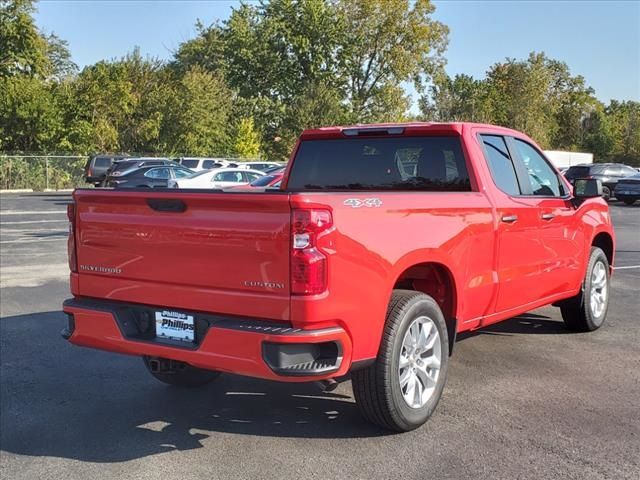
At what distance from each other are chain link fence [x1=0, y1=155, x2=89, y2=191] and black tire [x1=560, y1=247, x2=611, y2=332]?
3656cm

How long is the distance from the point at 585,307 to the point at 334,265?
388cm

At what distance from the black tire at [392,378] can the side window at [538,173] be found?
6.94ft

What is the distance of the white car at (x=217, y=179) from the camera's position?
2075cm

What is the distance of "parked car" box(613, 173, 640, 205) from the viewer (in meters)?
28.7

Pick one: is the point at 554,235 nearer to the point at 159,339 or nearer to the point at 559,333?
the point at 559,333

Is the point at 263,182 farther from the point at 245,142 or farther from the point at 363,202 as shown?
the point at 245,142

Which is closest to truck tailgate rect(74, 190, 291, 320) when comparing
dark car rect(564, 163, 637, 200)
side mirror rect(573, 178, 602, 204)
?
side mirror rect(573, 178, 602, 204)

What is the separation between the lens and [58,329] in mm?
7098

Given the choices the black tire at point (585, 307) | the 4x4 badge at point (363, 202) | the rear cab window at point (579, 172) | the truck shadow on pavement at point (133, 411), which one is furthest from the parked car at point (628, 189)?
the 4x4 badge at point (363, 202)

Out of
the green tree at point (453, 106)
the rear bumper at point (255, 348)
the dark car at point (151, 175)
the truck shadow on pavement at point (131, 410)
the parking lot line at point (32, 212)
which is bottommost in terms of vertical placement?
the parking lot line at point (32, 212)

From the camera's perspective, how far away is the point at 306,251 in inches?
139

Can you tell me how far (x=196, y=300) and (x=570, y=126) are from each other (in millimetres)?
90831

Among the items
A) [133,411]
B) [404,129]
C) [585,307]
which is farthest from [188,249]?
[585,307]

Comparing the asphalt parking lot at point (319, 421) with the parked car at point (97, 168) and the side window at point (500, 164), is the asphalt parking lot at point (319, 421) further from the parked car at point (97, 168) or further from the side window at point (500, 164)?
the parked car at point (97, 168)
